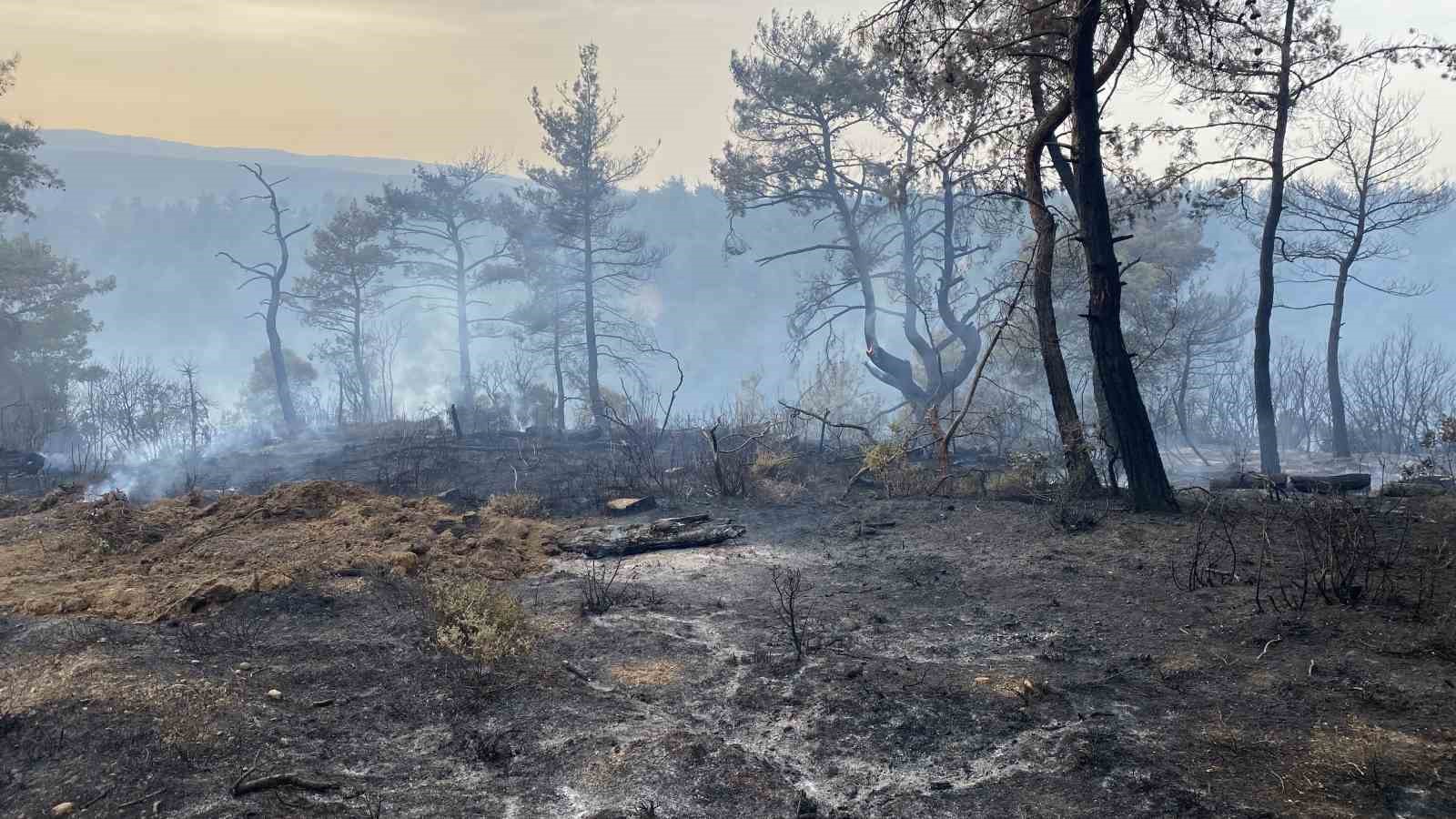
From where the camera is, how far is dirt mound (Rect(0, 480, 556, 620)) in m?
6.90

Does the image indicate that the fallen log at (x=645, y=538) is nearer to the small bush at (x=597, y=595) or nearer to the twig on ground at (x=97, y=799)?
the small bush at (x=597, y=595)

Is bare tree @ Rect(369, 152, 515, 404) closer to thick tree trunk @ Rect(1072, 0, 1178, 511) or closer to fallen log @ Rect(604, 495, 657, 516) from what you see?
fallen log @ Rect(604, 495, 657, 516)

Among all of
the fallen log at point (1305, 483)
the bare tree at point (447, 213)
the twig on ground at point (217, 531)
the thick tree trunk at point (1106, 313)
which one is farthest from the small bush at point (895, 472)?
the bare tree at point (447, 213)

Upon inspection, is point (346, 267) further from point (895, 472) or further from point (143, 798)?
point (143, 798)

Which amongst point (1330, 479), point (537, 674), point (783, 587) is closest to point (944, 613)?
point (783, 587)

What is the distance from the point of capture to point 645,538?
1017 centimetres

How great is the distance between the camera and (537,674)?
5.61 meters

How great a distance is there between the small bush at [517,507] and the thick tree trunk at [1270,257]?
42.8 feet

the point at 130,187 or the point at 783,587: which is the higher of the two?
the point at 130,187

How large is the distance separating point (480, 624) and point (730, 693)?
1819 millimetres

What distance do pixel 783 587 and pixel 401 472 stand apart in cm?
1099

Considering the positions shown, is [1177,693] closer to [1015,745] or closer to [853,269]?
[1015,745]

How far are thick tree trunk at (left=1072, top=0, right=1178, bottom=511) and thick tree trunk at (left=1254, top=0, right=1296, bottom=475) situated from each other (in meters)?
7.47

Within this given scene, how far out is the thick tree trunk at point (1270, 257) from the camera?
15.5 metres
